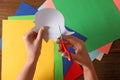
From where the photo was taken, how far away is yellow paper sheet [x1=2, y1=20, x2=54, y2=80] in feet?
2.35

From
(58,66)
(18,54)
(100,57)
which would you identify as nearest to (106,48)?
(100,57)

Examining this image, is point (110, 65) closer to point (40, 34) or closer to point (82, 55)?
point (82, 55)

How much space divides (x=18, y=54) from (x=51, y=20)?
0.16 m

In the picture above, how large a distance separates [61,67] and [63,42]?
0.11m

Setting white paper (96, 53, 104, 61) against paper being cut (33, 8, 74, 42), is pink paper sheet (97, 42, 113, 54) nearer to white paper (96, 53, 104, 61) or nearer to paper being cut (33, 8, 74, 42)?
white paper (96, 53, 104, 61)

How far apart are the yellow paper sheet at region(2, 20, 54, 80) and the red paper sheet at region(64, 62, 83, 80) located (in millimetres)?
46

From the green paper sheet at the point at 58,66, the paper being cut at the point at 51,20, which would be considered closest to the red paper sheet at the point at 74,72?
the green paper sheet at the point at 58,66

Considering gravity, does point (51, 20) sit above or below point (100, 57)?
above

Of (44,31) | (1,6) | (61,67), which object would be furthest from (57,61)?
(1,6)

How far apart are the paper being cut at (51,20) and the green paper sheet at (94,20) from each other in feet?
0.31

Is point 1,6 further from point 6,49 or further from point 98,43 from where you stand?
point 98,43

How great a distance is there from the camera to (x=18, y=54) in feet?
2.37

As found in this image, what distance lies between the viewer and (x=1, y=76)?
0.72m

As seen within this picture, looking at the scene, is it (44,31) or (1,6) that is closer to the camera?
(44,31)
